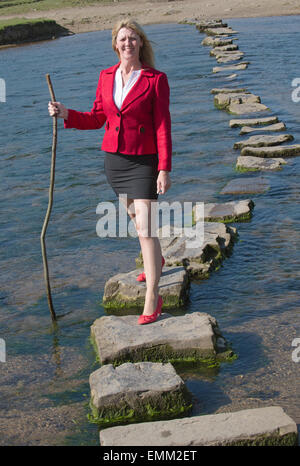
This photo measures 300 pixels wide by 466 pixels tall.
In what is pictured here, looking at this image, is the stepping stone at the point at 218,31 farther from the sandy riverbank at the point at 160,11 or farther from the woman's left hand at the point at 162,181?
the woman's left hand at the point at 162,181

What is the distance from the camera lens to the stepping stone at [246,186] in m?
7.19

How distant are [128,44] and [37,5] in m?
42.0

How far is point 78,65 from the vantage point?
19656 millimetres

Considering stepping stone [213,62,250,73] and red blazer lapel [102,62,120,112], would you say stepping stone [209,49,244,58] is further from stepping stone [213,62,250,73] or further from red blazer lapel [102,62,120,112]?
red blazer lapel [102,62,120,112]

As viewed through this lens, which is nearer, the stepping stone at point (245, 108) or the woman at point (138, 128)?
the woman at point (138, 128)

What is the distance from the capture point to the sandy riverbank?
29.9 metres

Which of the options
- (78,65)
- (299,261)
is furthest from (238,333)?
(78,65)

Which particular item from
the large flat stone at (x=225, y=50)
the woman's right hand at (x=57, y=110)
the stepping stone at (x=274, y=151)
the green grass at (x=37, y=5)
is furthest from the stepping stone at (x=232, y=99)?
the green grass at (x=37, y=5)

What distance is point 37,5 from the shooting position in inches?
1705

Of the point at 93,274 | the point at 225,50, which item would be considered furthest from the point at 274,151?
the point at 225,50

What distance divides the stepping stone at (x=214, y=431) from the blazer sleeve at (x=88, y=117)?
191cm

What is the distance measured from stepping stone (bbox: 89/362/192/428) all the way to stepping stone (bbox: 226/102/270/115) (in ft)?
26.4

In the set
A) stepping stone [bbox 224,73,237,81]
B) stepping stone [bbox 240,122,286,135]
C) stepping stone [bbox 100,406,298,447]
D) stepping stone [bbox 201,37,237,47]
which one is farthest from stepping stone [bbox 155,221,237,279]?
stepping stone [bbox 201,37,237,47]

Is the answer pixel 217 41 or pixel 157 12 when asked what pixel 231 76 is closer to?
pixel 217 41
